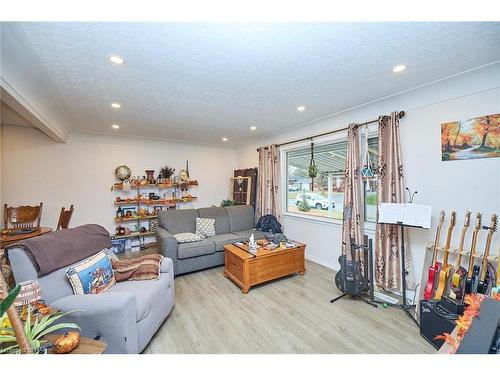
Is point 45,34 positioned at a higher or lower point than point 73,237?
higher

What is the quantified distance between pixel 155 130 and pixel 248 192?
2.42 m

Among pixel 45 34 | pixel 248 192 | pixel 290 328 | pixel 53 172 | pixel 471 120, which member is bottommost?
pixel 290 328

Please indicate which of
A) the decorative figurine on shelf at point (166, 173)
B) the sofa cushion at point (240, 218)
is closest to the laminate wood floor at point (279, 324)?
the sofa cushion at point (240, 218)

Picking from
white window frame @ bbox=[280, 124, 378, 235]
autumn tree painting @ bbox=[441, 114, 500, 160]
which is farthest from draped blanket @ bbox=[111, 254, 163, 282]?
autumn tree painting @ bbox=[441, 114, 500, 160]

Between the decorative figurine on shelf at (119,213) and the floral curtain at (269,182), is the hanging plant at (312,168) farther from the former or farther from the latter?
the decorative figurine on shelf at (119,213)

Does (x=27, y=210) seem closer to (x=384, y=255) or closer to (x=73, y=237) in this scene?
(x=73, y=237)

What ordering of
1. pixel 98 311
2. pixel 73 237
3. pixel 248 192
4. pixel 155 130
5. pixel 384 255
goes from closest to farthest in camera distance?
pixel 98 311 < pixel 73 237 < pixel 384 255 < pixel 155 130 < pixel 248 192

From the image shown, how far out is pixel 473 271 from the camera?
1.81m

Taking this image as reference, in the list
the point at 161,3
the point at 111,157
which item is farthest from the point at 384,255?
the point at 111,157

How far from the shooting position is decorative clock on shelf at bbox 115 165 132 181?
4.38 meters

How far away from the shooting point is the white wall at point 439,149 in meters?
1.91

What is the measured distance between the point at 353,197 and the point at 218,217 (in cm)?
241

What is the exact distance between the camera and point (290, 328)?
6.38ft

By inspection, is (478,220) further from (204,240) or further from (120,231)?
(120,231)
